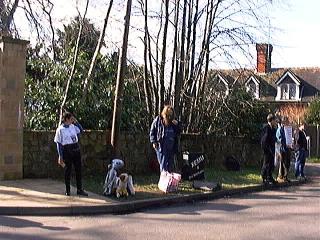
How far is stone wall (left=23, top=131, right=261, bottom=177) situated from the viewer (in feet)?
42.8

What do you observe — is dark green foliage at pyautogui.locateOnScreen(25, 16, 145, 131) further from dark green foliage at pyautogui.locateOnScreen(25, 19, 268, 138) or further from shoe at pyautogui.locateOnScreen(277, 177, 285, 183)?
shoe at pyautogui.locateOnScreen(277, 177, 285, 183)

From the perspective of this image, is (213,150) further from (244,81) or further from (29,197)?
(29,197)

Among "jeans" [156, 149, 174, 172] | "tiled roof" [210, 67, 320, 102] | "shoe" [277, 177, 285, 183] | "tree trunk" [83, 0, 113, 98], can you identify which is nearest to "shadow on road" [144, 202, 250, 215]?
"jeans" [156, 149, 174, 172]

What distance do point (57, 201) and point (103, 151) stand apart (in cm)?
428

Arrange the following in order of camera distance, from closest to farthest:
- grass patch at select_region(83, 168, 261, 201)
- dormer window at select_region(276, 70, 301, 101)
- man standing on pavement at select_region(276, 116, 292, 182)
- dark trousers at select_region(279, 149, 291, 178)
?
grass patch at select_region(83, 168, 261, 201), man standing on pavement at select_region(276, 116, 292, 182), dark trousers at select_region(279, 149, 291, 178), dormer window at select_region(276, 70, 301, 101)

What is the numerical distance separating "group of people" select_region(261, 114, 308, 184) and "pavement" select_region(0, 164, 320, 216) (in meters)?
2.37

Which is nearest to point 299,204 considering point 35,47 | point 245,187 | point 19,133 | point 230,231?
point 245,187

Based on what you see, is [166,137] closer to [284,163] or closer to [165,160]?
[165,160]

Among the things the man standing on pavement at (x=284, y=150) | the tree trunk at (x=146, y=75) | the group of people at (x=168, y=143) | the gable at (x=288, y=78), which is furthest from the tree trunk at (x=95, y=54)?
the gable at (x=288, y=78)

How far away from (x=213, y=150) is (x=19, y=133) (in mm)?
8182

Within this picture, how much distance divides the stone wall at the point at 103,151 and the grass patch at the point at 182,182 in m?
0.50

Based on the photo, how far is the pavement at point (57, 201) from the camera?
9508 millimetres

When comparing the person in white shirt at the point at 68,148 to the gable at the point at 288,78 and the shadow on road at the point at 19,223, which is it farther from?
the gable at the point at 288,78

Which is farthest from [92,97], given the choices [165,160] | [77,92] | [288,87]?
[288,87]
